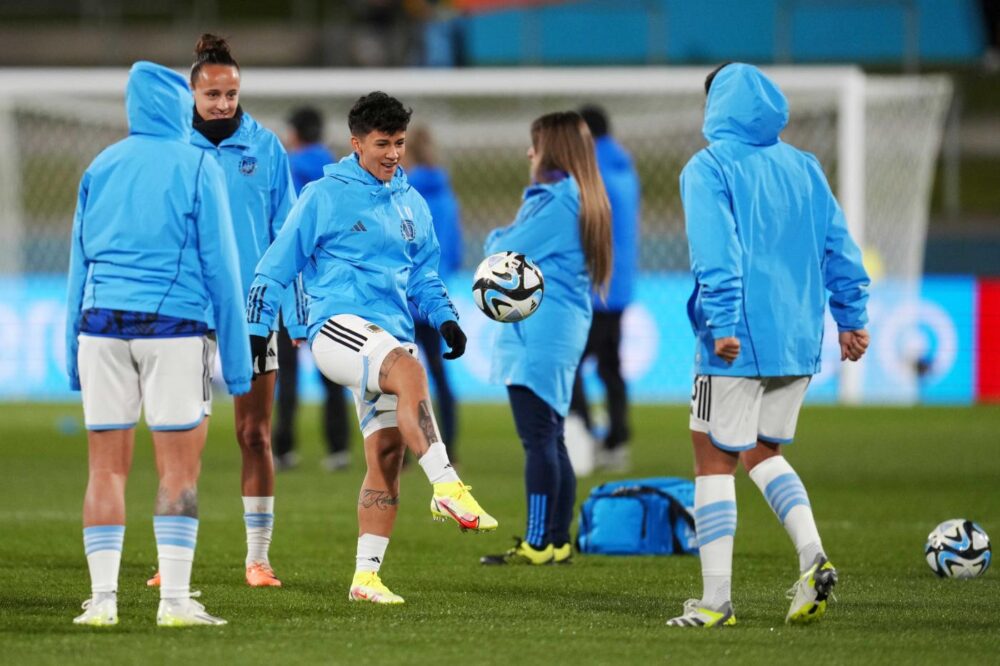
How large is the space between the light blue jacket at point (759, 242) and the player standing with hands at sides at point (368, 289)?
3.51 feet

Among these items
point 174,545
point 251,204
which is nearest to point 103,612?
point 174,545

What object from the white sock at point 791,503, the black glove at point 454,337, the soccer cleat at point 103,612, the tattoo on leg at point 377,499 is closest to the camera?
the soccer cleat at point 103,612

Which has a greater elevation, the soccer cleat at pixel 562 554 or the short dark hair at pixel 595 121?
the short dark hair at pixel 595 121

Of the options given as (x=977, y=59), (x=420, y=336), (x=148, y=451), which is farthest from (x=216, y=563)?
(x=977, y=59)

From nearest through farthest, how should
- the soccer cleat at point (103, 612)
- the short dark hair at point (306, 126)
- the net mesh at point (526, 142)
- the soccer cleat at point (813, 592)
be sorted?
the soccer cleat at point (103, 612) → the soccer cleat at point (813, 592) → the short dark hair at point (306, 126) → the net mesh at point (526, 142)

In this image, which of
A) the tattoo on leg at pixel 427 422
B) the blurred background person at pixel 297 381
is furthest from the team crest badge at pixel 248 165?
the blurred background person at pixel 297 381

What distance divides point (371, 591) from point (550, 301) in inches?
81.8

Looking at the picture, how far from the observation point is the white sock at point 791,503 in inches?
239

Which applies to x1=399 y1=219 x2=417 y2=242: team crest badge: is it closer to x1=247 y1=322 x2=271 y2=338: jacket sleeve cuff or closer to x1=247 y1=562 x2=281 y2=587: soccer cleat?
x1=247 y1=322 x2=271 y2=338: jacket sleeve cuff

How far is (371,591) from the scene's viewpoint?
21.2ft

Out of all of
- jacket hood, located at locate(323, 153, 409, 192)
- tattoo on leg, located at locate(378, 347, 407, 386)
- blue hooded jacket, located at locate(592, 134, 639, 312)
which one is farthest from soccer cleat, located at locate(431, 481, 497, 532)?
blue hooded jacket, located at locate(592, 134, 639, 312)

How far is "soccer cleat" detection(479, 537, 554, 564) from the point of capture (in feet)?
25.7

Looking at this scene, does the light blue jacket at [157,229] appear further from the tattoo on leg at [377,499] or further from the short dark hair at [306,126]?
the short dark hair at [306,126]

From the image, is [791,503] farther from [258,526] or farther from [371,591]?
[258,526]
